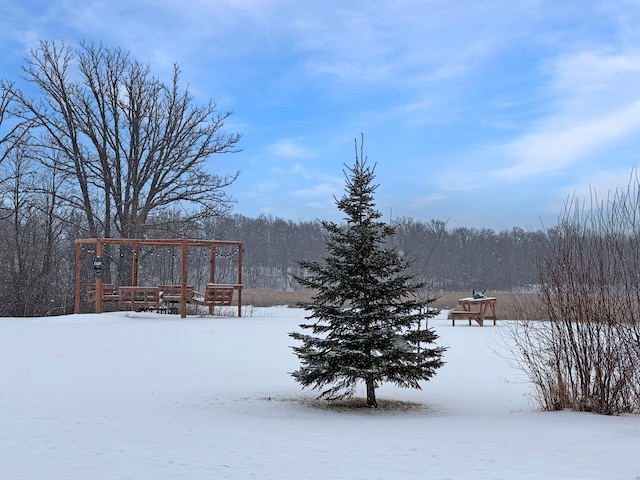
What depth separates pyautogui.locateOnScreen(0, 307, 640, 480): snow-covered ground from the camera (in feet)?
15.0

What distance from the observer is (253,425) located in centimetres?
657

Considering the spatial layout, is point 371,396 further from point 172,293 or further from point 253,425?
point 172,293

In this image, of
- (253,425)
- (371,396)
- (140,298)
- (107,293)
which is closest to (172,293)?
(140,298)

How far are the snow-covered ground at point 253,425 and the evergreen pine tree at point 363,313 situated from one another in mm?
523

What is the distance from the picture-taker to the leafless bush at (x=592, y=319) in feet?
26.2

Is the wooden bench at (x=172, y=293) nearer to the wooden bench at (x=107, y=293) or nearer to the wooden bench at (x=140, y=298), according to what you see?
the wooden bench at (x=140, y=298)

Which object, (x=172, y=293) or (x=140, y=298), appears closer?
(x=140, y=298)

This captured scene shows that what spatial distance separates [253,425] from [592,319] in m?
4.41

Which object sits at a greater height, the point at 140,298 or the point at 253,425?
the point at 140,298

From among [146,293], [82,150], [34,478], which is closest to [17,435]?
[34,478]

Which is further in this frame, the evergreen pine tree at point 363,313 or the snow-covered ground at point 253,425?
the evergreen pine tree at point 363,313

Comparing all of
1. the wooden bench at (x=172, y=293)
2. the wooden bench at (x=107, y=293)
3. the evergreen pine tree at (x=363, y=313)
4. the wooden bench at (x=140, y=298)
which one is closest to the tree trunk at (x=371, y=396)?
the evergreen pine tree at (x=363, y=313)

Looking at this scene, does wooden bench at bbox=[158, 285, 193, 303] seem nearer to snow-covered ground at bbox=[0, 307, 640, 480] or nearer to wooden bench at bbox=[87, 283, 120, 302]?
wooden bench at bbox=[87, 283, 120, 302]

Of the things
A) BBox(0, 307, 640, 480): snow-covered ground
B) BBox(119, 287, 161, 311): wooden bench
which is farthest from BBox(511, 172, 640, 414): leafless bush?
BBox(119, 287, 161, 311): wooden bench
